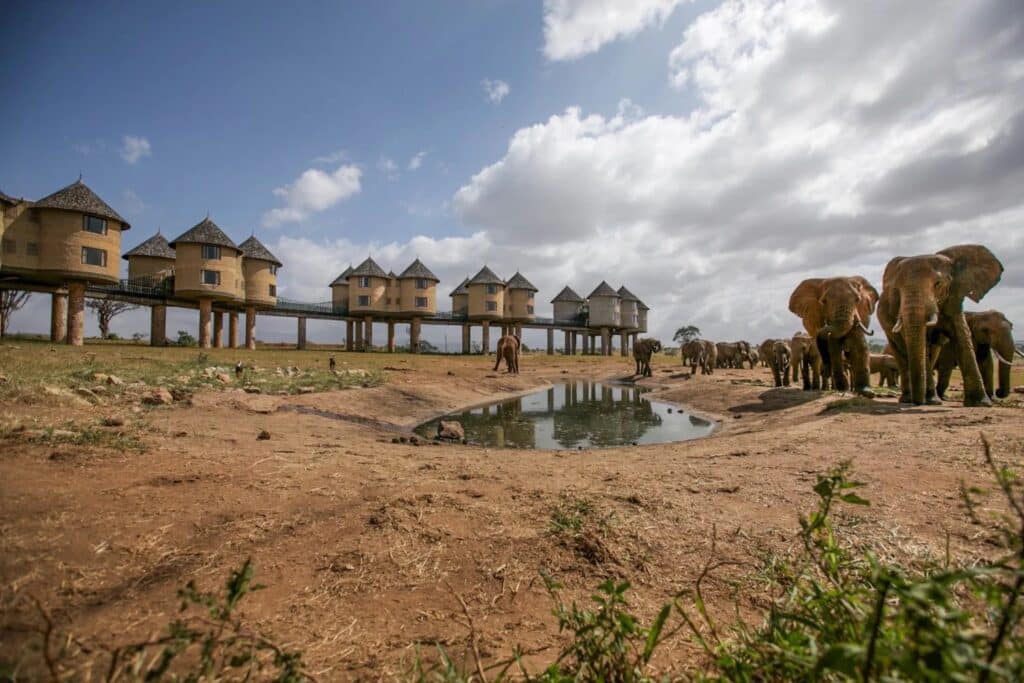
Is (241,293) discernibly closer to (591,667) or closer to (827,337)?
(827,337)

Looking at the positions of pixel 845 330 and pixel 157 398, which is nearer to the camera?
pixel 157 398

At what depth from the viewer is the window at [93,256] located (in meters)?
27.8

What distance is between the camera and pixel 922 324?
9180 millimetres

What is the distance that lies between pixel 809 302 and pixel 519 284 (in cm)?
4319

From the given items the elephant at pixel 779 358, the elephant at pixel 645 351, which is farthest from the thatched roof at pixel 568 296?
the elephant at pixel 779 358

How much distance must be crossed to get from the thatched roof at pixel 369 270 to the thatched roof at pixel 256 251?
8309mm

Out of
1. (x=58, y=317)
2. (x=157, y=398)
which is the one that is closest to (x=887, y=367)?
(x=157, y=398)

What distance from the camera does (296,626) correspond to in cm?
230

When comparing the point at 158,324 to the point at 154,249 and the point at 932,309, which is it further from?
the point at 932,309

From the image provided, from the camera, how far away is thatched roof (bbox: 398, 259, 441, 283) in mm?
50594

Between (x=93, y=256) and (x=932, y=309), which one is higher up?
(x=93, y=256)

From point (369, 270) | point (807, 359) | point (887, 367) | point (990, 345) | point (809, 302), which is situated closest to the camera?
point (990, 345)

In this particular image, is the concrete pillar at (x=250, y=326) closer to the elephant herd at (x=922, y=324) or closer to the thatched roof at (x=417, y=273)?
the thatched roof at (x=417, y=273)

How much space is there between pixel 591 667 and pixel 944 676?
0.94 metres
